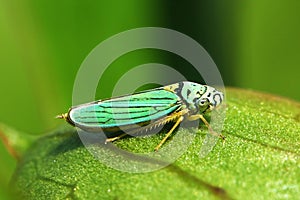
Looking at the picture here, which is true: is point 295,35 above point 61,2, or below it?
below

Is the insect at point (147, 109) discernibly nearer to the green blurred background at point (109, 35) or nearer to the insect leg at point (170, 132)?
the insect leg at point (170, 132)

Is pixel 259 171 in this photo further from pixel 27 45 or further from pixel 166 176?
pixel 27 45

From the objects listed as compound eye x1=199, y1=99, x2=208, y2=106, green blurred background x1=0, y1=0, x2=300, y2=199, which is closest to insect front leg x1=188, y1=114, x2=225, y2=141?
compound eye x1=199, y1=99, x2=208, y2=106

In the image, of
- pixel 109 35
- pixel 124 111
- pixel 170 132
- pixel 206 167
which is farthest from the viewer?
pixel 109 35

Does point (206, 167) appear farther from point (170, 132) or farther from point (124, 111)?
point (124, 111)

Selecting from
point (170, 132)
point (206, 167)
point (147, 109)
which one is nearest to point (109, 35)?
point (147, 109)

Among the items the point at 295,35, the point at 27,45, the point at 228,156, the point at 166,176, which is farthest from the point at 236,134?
the point at 295,35

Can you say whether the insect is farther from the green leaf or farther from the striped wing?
the green leaf
